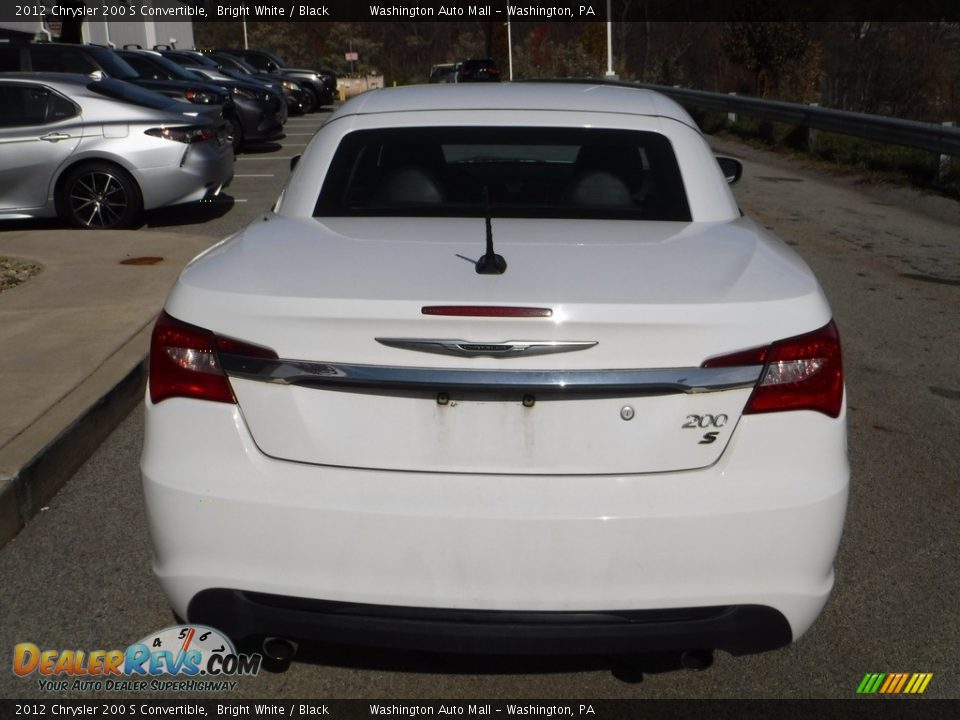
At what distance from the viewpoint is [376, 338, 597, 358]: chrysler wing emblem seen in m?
2.66

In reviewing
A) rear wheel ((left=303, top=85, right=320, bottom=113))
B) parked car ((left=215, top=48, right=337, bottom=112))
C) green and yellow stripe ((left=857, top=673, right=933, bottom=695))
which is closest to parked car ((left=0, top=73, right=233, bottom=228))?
green and yellow stripe ((left=857, top=673, right=933, bottom=695))

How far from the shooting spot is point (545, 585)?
2.71 meters

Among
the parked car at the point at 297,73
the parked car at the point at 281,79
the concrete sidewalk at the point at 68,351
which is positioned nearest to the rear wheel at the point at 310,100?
the parked car at the point at 297,73

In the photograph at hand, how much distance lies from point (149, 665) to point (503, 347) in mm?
1615

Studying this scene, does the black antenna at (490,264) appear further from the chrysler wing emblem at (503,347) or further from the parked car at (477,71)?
the parked car at (477,71)

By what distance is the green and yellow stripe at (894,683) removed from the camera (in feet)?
10.8

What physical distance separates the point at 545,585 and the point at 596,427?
400 mm

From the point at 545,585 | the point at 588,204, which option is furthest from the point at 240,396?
the point at 588,204

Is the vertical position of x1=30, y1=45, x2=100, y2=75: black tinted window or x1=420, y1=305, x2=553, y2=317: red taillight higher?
x1=30, y1=45, x2=100, y2=75: black tinted window

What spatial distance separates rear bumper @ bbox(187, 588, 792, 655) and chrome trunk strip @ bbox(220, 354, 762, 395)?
0.54 metres

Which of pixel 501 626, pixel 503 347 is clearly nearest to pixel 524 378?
pixel 503 347

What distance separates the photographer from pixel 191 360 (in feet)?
9.34

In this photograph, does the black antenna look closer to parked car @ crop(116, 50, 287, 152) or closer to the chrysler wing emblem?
the chrysler wing emblem

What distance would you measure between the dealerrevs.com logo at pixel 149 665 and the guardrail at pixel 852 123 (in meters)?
12.9
